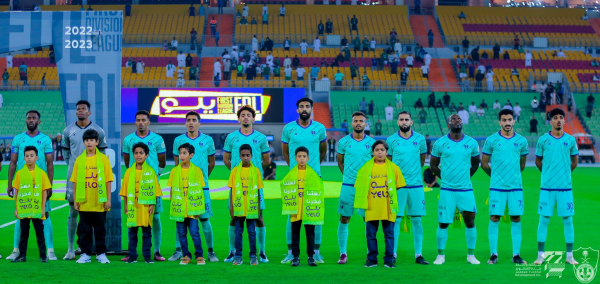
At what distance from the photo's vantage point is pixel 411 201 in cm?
986

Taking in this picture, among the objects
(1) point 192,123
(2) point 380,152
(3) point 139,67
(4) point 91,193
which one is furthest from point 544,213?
(3) point 139,67

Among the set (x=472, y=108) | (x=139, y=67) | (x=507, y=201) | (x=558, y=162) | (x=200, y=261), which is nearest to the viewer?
(x=200, y=261)

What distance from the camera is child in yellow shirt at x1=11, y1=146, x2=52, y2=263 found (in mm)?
9562

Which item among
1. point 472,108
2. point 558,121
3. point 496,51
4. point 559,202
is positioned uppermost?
point 496,51

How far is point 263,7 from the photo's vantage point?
48.8 metres

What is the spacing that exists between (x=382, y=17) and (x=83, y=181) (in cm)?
4175

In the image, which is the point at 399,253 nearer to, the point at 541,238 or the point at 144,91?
the point at 541,238

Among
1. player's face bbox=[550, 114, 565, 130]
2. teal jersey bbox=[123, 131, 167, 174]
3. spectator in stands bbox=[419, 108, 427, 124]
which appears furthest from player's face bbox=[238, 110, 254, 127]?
spectator in stands bbox=[419, 108, 427, 124]

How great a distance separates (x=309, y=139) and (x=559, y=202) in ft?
12.0

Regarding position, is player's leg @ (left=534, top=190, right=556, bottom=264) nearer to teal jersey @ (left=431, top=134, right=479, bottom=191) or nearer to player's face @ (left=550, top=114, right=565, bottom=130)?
player's face @ (left=550, top=114, right=565, bottom=130)

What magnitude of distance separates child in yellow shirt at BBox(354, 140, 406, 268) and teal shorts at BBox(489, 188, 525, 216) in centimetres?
139

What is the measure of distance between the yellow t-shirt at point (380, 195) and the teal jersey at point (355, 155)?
18.6 inches

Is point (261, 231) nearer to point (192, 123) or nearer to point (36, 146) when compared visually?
point (192, 123)

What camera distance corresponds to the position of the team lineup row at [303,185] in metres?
9.48
